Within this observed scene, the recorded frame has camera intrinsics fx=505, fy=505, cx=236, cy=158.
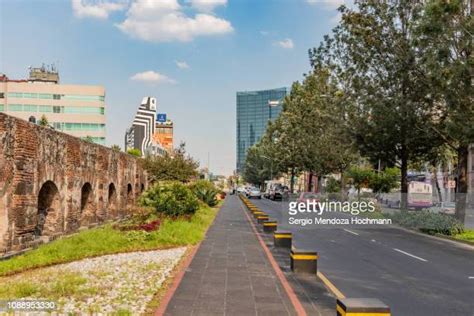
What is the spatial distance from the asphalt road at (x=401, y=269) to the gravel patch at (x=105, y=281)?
389 centimetres

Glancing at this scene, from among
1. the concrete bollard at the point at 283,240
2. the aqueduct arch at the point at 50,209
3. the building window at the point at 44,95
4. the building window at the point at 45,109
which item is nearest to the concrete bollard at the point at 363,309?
the concrete bollard at the point at 283,240

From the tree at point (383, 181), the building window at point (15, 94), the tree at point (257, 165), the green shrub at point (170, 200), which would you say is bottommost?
the green shrub at point (170, 200)

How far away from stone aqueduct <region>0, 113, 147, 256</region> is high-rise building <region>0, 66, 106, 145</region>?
242 ft

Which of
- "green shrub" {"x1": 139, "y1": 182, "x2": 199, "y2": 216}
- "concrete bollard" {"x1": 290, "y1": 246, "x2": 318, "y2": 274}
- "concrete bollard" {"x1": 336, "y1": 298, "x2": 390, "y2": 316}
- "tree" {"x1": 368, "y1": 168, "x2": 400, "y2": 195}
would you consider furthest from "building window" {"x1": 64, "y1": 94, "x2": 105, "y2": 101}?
"concrete bollard" {"x1": 336, "y1": 298, "x2": 390, "y2": 316}

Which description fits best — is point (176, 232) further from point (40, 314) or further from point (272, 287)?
point (40, 314)

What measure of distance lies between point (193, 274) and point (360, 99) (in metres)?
19.0

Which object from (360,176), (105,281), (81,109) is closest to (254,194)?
(360,176)

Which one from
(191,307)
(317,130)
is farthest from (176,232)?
(317,130)

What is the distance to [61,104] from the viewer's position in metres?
98.0

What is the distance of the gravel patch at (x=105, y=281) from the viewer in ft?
26.2

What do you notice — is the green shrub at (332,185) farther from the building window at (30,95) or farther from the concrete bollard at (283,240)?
the building window at (30,95)

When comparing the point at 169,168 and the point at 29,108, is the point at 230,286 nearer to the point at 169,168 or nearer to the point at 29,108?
the point at 169,168

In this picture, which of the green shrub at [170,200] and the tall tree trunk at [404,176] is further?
the tall tree trunk at [404,176]

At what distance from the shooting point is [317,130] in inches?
1849
